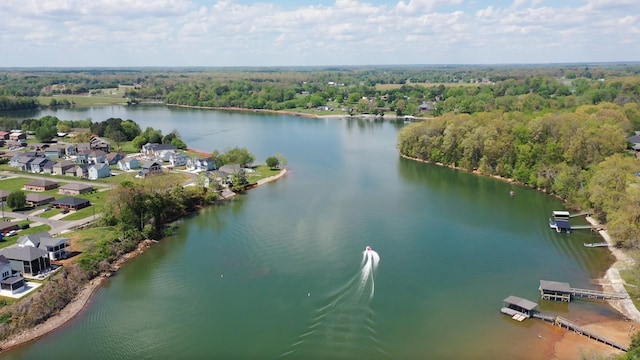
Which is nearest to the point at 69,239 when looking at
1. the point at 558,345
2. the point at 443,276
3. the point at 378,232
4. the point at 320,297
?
the point at 320,297

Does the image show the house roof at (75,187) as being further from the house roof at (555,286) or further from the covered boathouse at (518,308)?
the house roof at (555,286)

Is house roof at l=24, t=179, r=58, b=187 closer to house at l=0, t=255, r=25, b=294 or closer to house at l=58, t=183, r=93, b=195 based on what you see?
house at l=58, t=183, r=93, b=195

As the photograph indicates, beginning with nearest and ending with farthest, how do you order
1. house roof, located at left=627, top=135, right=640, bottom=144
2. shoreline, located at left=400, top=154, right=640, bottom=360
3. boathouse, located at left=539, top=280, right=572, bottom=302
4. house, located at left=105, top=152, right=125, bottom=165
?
shoreline, located at left=400, top=154, right=640, bottom=360 → boathouse, located at left=539, top=280, right=572, bottom=302 → house, located at left=105, top=152, right=125, bottom=165 → house roof, located at left=627, top=135, right=640, bottom=144

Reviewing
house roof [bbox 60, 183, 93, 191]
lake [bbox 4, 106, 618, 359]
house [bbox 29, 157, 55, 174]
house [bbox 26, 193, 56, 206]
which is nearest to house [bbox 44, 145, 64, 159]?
house [bbox 29, 157, 55, 174]

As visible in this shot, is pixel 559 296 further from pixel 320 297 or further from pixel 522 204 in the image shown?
pixel 522 204

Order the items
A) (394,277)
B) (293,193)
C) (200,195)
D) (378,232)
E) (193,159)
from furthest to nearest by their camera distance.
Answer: (193,159) → (293,193) → (200,195) → (378,232) → (394,277)

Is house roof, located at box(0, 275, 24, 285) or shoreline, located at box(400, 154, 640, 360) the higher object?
house roof, located at box(0, 275, 24, 285)

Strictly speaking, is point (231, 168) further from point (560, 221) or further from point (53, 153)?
point (560, 221)
